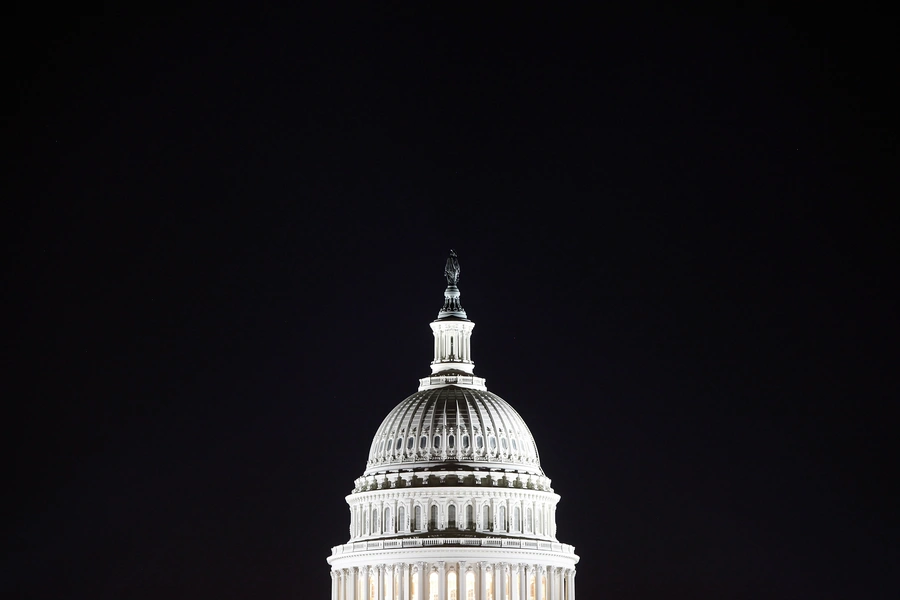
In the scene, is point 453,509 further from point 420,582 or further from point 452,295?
point 452,295

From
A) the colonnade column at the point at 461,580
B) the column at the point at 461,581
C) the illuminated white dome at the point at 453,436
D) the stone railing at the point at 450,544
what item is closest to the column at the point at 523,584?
the stone railing at the point at 450,544

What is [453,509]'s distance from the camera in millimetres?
155125

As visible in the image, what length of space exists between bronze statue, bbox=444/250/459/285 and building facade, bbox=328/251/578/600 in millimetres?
9188

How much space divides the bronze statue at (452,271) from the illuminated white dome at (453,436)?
12102 millimetres

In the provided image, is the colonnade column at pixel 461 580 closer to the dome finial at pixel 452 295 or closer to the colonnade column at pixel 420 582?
the colonnade column at pixel 420 582

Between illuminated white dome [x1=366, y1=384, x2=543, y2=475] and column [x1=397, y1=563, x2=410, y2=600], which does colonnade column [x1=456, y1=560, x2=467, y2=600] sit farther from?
illuminated white dome [x1=366, y1=384, x2=543, y2=475]

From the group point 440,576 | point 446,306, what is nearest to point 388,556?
point 440,576

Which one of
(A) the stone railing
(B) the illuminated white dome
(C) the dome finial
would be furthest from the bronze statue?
(A) the stone railing

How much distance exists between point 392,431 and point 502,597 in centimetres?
1817

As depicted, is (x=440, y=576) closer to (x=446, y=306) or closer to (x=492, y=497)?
(x=492, y=497)

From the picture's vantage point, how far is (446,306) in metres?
168

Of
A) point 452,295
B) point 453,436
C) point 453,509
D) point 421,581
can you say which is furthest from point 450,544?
point 452,295

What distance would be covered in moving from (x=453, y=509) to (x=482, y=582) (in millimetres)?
7925

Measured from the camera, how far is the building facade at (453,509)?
495 ft
